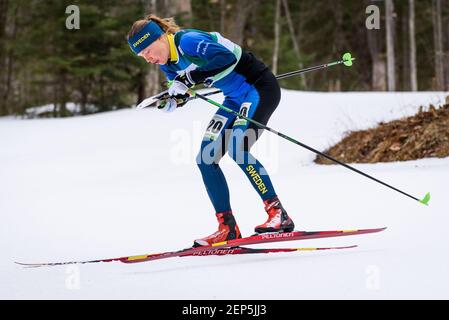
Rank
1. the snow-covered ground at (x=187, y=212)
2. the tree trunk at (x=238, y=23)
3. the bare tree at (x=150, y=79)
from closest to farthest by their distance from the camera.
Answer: the snow-covered ground at (x=187, y=212) < the bare tree at (x=150, y=79) < the tree trunk at (x=238, y=23)

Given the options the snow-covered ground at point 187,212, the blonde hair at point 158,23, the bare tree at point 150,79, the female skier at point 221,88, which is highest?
the bare tree at point 150,79

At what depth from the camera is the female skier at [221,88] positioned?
4.48 m

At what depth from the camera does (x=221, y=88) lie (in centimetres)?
484

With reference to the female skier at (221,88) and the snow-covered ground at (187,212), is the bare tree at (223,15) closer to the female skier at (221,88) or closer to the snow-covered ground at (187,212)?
the snow-covered ground at (187,212)

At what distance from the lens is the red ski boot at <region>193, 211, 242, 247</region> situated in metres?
4.77

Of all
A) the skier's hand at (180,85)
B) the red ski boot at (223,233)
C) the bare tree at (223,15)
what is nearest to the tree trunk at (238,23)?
the bare tree at (223,15)

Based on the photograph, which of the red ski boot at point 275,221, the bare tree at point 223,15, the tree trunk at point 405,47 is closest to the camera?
the red ski boot at point 275,221

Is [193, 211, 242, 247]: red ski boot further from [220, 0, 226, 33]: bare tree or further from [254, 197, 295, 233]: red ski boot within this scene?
[220, 0, 226, 33]: bare tree

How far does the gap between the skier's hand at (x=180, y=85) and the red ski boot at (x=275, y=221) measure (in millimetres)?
1033

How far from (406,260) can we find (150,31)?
7.63 ft

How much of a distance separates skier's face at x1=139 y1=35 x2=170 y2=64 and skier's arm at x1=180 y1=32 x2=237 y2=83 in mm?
122

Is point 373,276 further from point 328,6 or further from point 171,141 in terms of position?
point 328,6

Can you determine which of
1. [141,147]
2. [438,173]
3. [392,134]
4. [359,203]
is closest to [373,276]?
[359,203]

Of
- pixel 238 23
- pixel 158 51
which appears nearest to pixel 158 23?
pixel 158 51
